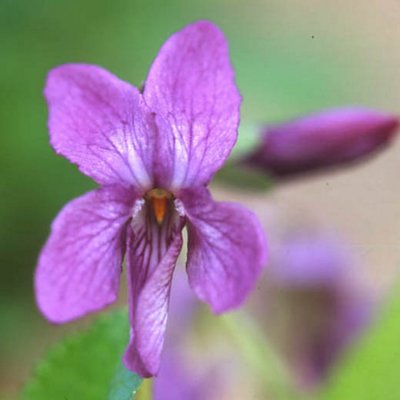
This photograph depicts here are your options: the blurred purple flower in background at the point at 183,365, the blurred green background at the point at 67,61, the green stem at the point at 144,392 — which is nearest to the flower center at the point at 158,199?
the green stem at the point at 144,392

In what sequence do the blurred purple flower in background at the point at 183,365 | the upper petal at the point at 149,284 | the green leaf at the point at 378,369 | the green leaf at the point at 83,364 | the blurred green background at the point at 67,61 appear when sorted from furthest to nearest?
1. the blurred green background at the point at 67,61
2. the blurred purple flower in background at the point at 183,365
3. the green leaf at the point at 378,369
4. the green leaf at the point at 83,364
5. the upper petal at the point at 149,284

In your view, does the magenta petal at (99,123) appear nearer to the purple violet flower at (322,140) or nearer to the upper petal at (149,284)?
the upper petal at (149,284)

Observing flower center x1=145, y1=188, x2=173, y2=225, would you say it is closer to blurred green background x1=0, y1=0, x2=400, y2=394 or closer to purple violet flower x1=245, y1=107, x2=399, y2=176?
purple violet flower x1=245, y1=107, x2=399, y2=176

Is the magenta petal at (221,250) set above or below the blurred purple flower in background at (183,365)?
above

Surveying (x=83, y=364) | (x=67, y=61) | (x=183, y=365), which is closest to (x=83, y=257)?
(x=83, y=364)

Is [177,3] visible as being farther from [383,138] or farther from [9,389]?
[383,138]

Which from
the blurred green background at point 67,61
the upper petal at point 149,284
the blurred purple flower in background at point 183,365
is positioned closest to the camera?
the upper petal at point 149,284

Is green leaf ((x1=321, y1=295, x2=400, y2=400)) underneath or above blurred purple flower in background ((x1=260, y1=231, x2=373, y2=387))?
above

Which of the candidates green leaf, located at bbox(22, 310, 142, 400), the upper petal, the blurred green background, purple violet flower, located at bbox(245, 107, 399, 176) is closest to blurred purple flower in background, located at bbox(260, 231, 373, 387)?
the blurred green background
